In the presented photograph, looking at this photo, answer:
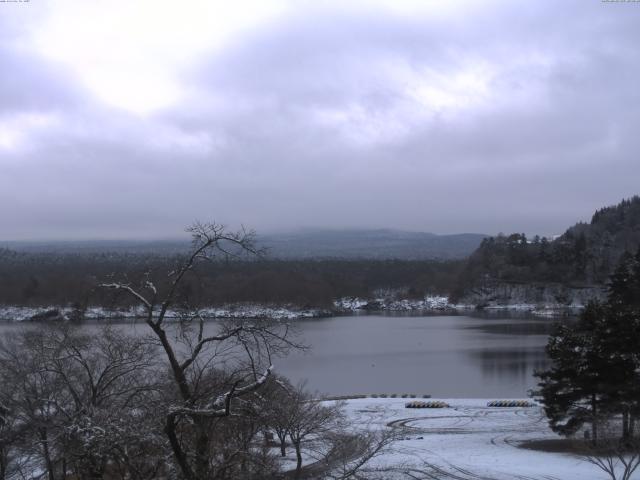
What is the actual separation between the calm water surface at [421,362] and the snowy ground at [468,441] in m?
4.27

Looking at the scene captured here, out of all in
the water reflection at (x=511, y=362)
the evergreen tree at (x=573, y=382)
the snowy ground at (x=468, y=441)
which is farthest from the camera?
the water reflection at (x=511, y=362)

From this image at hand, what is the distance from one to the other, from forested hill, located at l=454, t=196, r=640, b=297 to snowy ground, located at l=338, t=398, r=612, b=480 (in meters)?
74.7

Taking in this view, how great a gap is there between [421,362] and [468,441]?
21.7m

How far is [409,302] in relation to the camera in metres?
111

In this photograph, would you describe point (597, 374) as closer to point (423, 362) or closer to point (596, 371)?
point (596, 371)

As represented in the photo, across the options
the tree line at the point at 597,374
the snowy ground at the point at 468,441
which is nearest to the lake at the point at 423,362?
the snowy ground at the point at 468,441

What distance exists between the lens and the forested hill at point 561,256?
95750mm

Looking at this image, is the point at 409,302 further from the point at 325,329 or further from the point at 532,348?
the point at 532,348

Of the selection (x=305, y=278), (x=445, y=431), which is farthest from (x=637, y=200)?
(x=445, y=431)

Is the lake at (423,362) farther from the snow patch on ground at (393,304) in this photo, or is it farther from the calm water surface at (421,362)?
the snow patch on ground at (393,304)

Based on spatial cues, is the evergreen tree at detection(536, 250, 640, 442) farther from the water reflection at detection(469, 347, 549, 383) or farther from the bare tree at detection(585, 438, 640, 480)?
the water reflection at detection(469, 347, 549, 383)

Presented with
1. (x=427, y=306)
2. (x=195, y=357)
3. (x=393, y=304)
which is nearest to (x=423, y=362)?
(x=195, y=357)

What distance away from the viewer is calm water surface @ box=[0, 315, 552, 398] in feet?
103

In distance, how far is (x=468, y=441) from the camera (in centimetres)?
1830
